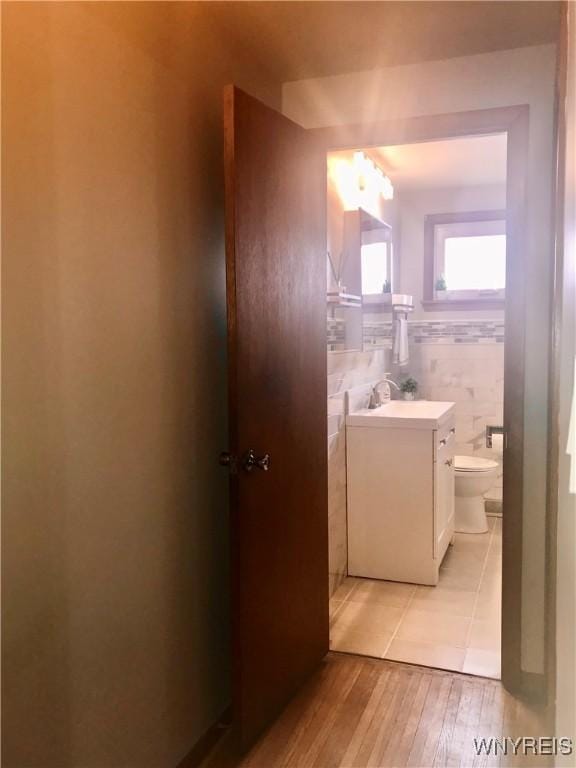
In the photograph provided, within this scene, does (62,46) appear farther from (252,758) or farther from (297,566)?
(252,758)

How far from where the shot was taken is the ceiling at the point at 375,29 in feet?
6.32

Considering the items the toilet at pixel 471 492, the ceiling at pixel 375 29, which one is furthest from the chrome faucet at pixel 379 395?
the ceiling at pixel 375 29

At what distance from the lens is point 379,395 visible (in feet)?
12.7

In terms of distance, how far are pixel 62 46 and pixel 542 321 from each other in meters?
1.80

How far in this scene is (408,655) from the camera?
8.54 feet

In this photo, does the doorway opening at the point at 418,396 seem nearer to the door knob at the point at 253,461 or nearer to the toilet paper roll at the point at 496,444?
the toilet paper roll at the point at 496,444

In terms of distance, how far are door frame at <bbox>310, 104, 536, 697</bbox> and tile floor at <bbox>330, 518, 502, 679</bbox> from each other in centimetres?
18

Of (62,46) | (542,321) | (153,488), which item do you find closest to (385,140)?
(542,321)

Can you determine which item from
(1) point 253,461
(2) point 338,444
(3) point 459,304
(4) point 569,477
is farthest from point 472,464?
(4) point 569,477

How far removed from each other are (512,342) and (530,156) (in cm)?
69

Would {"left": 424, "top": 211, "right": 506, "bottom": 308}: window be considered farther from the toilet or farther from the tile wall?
the tile wall

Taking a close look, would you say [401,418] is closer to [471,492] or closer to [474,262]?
[471,492]

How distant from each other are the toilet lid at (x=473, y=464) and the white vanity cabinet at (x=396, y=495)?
0.70 metres

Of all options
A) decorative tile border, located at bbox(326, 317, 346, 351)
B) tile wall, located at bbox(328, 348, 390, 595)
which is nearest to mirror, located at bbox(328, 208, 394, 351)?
decorative tile border, located at bbox(326, 317, 346, 351)
